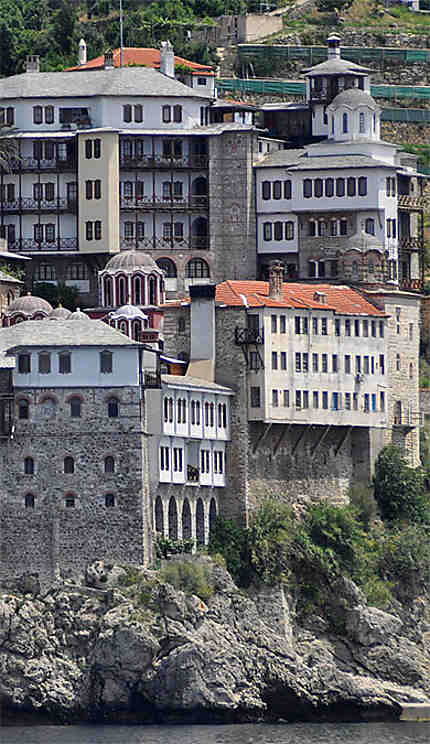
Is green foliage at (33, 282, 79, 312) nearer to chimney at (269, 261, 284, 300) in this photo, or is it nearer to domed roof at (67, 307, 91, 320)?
domed roof at (67, 307, 91, 320)

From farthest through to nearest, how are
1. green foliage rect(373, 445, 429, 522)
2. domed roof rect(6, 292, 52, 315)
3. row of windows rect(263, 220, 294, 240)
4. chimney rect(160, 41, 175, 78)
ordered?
chimney rect(160, 41, 175, 78) → row of windows rect(263, 220, 294, 240) → domed roof rect(6, 292, 52, 315) → green foliage rect(373, 445, 429, 522)

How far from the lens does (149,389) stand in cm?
13012

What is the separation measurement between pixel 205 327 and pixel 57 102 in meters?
22.4

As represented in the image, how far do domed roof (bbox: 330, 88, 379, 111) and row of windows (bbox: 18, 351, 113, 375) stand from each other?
30381 mm

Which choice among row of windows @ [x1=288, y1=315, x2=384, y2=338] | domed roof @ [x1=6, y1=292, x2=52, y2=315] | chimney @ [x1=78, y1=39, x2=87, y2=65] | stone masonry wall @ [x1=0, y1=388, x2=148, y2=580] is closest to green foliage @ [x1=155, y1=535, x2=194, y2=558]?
stone masonry wall @ [x1=0, y1=388, x2=148, y2=580]

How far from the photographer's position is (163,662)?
12550cm

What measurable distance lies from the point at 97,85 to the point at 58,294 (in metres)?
10.7

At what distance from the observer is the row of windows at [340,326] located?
139 metres

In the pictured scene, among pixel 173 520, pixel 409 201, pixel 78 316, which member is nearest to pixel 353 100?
pixel 409 201

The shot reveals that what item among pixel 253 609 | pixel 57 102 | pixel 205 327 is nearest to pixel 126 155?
pixel 57 102

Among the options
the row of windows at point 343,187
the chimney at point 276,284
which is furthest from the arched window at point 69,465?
the row of windows at point 343,187

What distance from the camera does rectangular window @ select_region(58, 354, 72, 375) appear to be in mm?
129062

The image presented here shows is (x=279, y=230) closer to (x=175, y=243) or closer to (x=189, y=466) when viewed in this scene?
(x=175, y=243)

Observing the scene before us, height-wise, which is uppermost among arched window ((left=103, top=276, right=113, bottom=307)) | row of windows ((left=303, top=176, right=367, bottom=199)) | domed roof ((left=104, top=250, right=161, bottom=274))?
row of windows ((left=303, top=176, right=367, bottom=199))
